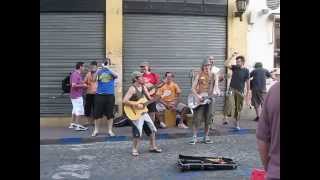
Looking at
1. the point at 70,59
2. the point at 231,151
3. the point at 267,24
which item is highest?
the point at 267,24

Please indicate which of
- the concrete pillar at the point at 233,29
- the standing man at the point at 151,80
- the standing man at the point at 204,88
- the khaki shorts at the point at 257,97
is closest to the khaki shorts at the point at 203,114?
the standing man at the point at 204,88

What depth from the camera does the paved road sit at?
8.34 metres

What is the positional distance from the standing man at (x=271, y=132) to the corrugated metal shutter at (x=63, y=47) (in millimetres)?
11851

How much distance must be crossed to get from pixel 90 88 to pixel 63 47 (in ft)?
6.34

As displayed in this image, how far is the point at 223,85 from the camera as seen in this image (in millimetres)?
16094

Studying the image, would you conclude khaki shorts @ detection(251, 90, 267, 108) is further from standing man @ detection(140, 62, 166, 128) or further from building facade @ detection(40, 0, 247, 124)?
standing man @ detection(140, 62, 166, 128)

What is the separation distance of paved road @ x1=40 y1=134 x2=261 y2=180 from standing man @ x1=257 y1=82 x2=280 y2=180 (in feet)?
15.4

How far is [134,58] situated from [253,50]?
361 centimetres

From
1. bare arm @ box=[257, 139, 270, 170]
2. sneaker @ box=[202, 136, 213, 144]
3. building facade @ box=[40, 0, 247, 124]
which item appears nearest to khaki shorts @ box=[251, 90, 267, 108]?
building facade @ box=[40, 0, 247, 124]

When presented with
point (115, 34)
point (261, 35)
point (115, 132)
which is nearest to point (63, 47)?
point (115, 34)
